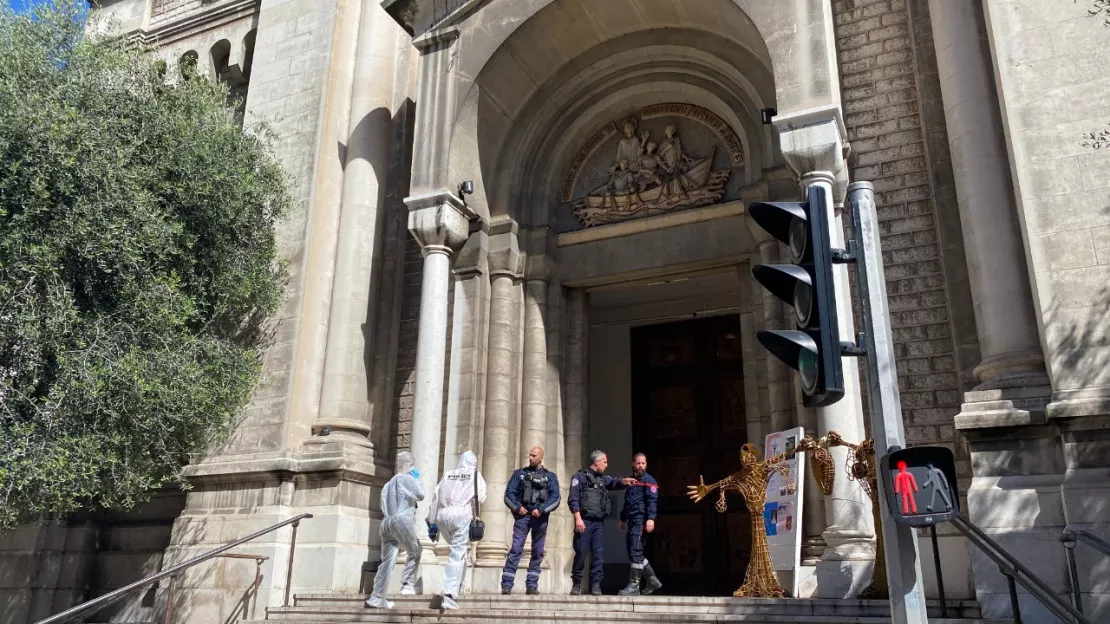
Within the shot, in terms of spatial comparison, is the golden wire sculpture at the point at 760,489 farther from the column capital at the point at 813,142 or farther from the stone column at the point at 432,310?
the stone column at the point at 432,310

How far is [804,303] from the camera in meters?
3.27

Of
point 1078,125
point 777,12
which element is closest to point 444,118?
point 777,12

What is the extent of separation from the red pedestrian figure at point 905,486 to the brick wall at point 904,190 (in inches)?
251

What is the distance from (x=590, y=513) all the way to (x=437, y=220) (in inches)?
173

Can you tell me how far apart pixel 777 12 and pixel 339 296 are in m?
7.02

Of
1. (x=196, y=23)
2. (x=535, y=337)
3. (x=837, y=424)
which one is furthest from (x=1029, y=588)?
(x=196, y=23)

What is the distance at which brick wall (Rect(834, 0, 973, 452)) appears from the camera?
8945 millimetres

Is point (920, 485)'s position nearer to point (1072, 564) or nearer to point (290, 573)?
point (1072, 564)

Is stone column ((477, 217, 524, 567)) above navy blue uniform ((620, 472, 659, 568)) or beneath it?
above

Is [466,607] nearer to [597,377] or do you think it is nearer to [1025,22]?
[597,377]

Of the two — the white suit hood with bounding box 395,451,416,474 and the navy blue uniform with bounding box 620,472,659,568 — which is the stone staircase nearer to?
the navy blue uniform with bounding box 620,472,659,568

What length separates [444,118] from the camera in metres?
11.2

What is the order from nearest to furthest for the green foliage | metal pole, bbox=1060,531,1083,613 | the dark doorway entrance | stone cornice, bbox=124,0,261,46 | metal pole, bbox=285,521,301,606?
metal pole, bbox=1060,531,1083,613
the green foliage
metal pole, bbox=285,521,301,606
the dark doorway entrance
stone cornice, bbox=124,0,261,46

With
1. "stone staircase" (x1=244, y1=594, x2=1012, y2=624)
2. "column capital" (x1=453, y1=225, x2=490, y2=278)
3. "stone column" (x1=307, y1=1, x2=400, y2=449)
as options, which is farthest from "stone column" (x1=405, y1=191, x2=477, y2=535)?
"stone staircase" (x1=244, y1=594, x2=1012, y2=624)
